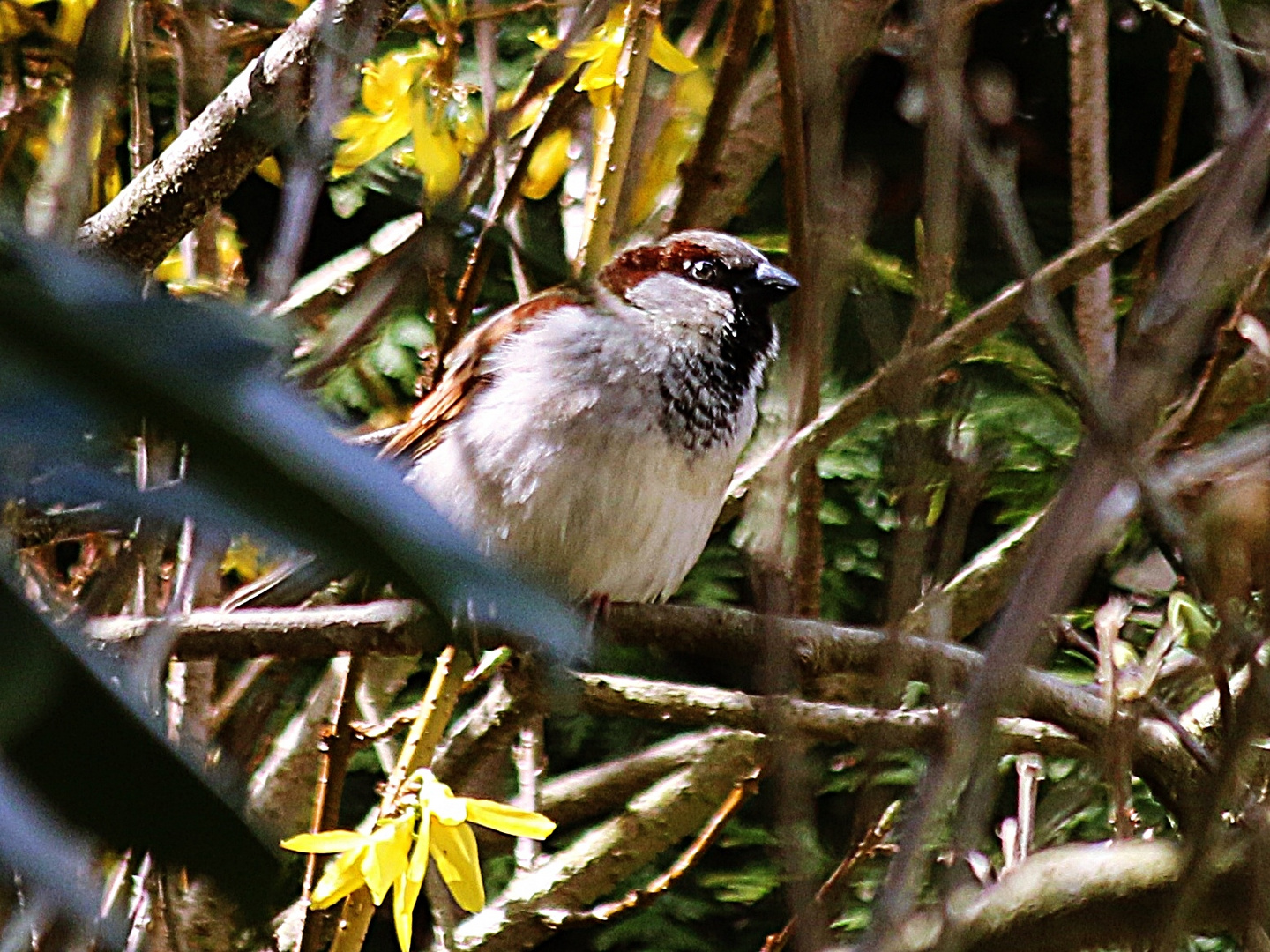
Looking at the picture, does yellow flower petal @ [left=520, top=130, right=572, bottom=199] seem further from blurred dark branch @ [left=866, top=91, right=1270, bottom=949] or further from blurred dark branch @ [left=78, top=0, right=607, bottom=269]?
blurred dark branch @ [left=866, top=91, right=1270, bottom=949]

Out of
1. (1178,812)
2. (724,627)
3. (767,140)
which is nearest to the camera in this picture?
(1178,812)

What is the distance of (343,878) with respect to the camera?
1.56 m

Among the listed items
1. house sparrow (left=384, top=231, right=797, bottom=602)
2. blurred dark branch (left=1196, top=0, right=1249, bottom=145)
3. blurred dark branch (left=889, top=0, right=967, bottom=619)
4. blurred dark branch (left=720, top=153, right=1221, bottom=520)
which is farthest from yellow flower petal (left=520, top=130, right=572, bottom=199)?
blurred dark branch (left=889, top=0, right=967, bottom=619)

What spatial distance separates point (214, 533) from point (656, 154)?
1.88 metres

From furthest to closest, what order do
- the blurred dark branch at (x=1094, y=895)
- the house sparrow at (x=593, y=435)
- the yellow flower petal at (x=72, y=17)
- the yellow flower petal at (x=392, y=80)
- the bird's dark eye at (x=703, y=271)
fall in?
the bird's dark eye at (x=703, y=271) < the house sparrow at (x=593, y=435) < the yellow flower petal at (x=392, y=80) < the yellow flower petal at (x=72, y=17) < the blurred dark branch at (x=1094, y=895)

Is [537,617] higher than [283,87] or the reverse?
the reverse

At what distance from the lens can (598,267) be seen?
2.13 meters

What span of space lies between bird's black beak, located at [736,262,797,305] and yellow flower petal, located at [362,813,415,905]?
1.07 meters

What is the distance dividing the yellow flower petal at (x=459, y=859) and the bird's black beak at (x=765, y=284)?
1048 mm

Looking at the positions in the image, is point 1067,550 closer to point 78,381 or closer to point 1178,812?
point 78,381

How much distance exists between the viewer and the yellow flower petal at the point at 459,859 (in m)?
1.56

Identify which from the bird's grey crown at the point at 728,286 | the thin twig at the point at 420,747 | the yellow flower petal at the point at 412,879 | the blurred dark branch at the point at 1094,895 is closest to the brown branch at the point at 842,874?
the blurred dark branch at the point at 1094,895

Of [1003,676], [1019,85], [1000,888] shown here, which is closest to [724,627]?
[1000,888]

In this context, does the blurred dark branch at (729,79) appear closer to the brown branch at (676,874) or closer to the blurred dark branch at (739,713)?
the blurred dark branch at (739,713)
